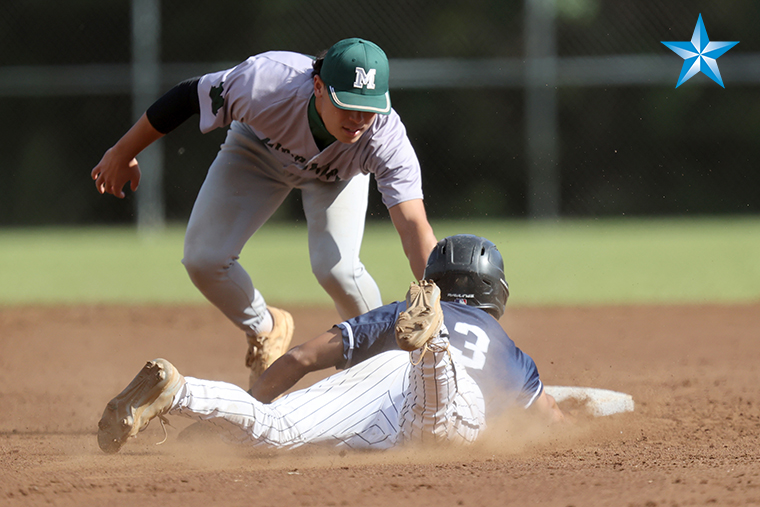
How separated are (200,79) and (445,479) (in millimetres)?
1984

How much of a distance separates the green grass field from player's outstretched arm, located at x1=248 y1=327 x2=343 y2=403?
377cm

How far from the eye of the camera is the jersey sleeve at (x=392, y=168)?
11.3ft

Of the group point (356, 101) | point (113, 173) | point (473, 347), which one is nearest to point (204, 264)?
point (113, 173)

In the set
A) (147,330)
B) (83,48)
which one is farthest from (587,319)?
(83,48)

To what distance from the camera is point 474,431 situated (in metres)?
2.83

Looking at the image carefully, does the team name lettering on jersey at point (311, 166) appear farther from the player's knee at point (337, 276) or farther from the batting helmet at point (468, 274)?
the batting helmet at point (468, 274)

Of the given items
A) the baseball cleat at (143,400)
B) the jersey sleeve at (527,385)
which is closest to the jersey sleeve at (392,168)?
the jersey sleeve at (527,385)

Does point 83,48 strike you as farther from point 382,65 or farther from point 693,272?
point 382,65

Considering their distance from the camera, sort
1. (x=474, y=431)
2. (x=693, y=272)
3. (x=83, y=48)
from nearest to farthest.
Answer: (x=474, y=431) < (x=693, y=272) < (x=83, y=48)

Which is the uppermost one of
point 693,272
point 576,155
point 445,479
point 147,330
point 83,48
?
point 83,48

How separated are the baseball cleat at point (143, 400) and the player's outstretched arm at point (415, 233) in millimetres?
1127

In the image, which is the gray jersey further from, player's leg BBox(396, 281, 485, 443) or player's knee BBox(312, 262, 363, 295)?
player's leg BBox(396, 281, 485, 443)

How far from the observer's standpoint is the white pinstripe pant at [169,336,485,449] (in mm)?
2615

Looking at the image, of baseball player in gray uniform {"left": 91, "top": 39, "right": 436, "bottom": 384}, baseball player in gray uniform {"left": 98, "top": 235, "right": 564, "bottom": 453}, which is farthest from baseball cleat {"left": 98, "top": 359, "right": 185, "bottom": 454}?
baseball player in gray uniform {"left": 91, "top": 39, "right": 436, "bottom": 384}
